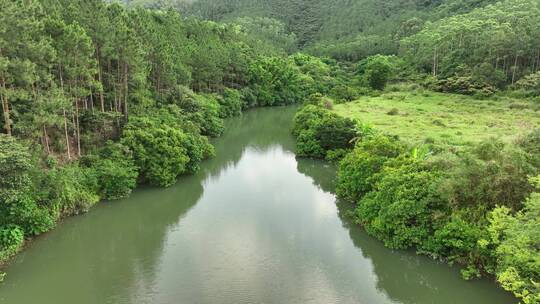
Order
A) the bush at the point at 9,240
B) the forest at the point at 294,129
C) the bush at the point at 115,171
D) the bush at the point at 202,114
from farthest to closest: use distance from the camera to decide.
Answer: the bush at the point at 202,114 < the bush at the point at 115,171 < the bush at the point at 9,240 < the forest at the point at 294,129

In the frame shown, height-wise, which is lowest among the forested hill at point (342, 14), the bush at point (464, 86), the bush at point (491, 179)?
the bush at point (491, 179)

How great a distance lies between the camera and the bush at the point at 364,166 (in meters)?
31.3

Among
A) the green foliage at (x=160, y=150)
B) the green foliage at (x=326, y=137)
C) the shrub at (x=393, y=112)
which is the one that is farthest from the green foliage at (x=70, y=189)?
the shrub at (x=393, y=112)

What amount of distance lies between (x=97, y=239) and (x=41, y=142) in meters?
9.70

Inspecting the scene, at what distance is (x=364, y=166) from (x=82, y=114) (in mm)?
24446

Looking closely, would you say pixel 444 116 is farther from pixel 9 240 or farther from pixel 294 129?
pixel 9 240

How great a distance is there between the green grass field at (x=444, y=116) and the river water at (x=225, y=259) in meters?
13.9

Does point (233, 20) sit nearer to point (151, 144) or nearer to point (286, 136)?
point (286, 136)

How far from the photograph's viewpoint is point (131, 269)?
24859 mm

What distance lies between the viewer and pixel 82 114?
1480 inches

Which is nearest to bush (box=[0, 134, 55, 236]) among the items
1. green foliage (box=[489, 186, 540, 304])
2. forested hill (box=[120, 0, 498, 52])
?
green foliage (box=[489, 186, 540, 304])

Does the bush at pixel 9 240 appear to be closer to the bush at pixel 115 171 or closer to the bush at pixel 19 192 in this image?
the bush at pixel 19 192

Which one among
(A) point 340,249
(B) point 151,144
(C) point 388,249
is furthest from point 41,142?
(C) point 388,249

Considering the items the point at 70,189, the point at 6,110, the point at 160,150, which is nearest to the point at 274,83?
the point at 160,150
